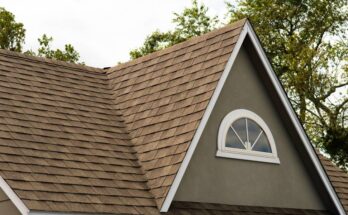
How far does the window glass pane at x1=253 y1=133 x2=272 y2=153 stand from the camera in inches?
647

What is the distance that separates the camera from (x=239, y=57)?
16.6 metres

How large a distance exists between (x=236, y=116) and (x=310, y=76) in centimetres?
1894

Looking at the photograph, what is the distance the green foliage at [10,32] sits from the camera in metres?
34.1

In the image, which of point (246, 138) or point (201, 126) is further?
point (246, 138)

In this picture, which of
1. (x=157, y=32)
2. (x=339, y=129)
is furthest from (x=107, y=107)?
(x=157, y=32)

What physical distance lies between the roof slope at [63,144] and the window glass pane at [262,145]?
249 centimetres

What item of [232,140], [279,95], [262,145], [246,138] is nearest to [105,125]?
[232,140]

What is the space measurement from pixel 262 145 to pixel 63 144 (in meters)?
4.12

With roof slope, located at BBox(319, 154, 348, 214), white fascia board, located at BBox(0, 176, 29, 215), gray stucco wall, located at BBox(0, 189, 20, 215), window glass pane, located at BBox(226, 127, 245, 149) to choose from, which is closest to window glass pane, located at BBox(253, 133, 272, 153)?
window glass pane, located at BBox(226, 127, 245, 149)

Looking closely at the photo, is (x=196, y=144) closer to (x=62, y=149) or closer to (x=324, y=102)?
(x=62, y=149)

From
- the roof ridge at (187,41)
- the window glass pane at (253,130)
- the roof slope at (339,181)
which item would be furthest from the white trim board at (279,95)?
the roof slope at (339,181)

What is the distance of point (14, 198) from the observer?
12055 mm

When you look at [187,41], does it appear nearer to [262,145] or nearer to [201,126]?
[262,145]

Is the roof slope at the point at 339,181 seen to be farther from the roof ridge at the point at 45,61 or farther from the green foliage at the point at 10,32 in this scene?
the green foliage at the point at 10,32
